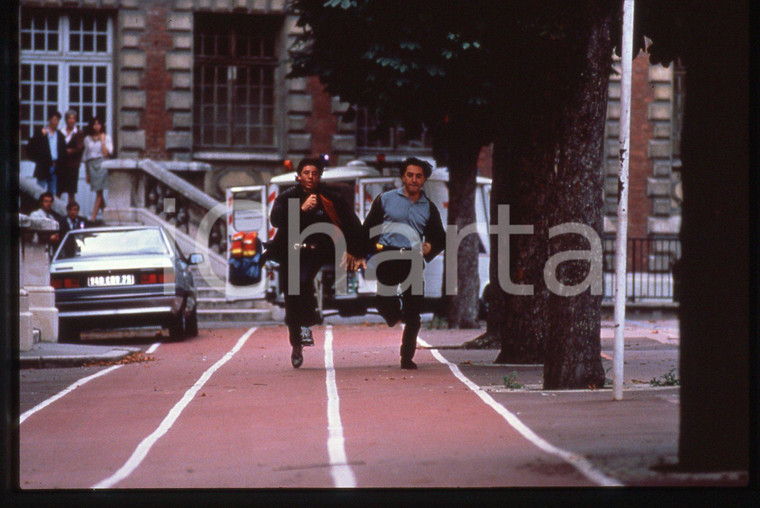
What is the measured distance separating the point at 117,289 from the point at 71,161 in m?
8.30

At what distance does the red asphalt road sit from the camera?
309 inches

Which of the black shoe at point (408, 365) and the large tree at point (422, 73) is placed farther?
the large tree at point (422, 73)

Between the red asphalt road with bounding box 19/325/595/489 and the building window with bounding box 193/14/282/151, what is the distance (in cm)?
1660

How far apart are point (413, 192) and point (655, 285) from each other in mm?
14834

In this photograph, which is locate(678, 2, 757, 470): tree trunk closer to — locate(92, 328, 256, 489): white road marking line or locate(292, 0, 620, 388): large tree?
locate(92, 328, 256, 489): white road marking line

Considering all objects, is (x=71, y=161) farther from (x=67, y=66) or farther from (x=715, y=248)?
(x=715, y=248)

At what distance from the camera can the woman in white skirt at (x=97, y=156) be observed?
26297 millimetres

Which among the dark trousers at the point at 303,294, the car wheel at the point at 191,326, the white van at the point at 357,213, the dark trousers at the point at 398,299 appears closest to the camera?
the dark trousers at the point at 398,299

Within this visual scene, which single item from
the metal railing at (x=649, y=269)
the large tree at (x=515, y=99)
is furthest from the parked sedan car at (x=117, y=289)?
the metal railing at (x=649, y=269)

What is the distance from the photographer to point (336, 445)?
884 cm

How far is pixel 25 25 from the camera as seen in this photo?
29.7 m

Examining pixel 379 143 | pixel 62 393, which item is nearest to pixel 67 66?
pixel 379 143

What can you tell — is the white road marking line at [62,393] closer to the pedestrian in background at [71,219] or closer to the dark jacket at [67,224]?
the dark jacket at [67,224]

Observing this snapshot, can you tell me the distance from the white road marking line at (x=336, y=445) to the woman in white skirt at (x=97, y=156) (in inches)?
560
